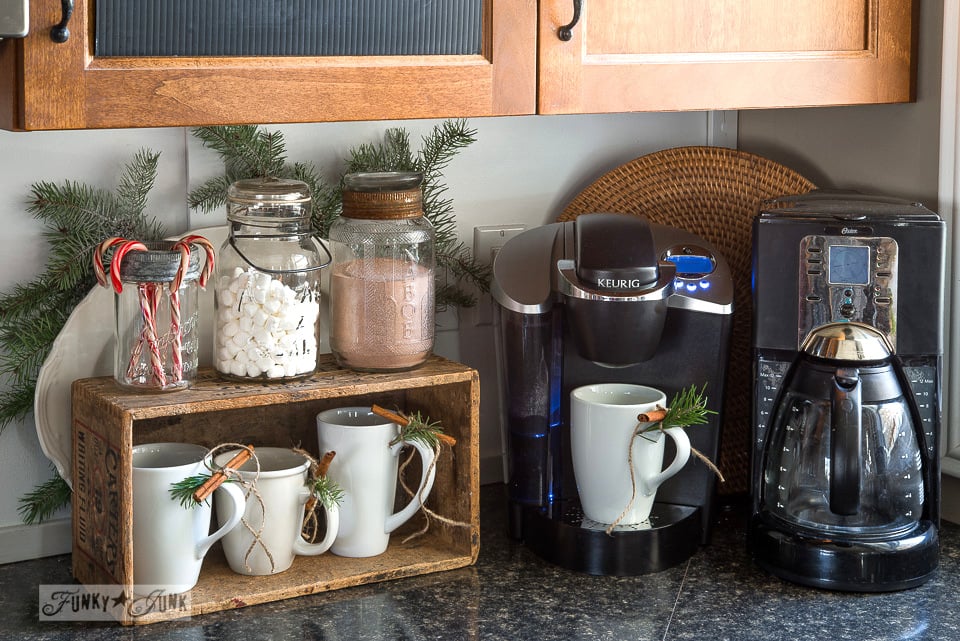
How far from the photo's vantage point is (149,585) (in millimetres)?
1050

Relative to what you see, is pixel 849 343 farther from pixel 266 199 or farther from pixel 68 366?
pixel 68 366

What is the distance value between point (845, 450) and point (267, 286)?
0.59 meters

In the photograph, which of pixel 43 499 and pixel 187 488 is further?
pixel 43 499

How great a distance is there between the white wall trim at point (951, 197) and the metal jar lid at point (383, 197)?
597mm

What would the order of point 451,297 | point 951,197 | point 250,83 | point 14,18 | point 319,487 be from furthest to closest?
point 451,297, point 951,197, point 319,487, point 250,83, point 14,18

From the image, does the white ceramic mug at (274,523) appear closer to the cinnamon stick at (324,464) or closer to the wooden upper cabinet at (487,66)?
the cinnamon stick at (324,464)

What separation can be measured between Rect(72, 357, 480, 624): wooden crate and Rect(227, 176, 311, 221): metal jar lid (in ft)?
0.56

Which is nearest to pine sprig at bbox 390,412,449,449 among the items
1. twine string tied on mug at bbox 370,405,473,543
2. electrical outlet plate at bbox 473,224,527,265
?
twine string tied on mug at bbox 370,405,473,543

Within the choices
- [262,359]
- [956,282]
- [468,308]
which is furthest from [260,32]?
[956,282]

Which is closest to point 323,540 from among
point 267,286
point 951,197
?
point 267,286

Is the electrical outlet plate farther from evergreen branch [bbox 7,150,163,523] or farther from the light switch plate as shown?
the light switch plate

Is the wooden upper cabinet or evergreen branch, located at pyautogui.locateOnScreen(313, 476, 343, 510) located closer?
the wooden upper cabinet

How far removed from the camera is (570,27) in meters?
1.01

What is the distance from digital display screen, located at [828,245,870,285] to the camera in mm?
1114
